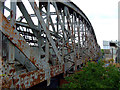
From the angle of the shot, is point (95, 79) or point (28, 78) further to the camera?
point (95, 79)

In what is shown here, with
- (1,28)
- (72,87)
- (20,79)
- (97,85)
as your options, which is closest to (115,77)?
(97,85)

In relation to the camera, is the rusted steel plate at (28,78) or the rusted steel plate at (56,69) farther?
the rusted steel plate at (56,69)

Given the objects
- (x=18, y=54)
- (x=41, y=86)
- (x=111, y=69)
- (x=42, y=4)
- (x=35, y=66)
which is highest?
(x=42, y=4)

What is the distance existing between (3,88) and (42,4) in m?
3.66

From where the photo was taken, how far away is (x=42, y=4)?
213 inches

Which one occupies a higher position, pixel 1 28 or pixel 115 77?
pixel 1 28

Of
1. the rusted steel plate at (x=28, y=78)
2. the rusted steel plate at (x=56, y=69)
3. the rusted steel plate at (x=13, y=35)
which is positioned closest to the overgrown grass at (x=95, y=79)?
the rusted steel plate at (x=56, y=69)

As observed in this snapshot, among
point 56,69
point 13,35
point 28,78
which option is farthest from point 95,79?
point 13,35

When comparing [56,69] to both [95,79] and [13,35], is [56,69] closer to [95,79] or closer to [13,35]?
[95,79]

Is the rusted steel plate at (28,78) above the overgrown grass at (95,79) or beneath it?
above

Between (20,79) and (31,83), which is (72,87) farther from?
(20,79)

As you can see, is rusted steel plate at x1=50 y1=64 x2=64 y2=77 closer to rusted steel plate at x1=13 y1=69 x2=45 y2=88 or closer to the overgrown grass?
the overgrown grass

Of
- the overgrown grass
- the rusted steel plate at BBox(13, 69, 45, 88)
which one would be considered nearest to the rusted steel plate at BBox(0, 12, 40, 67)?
the rusted steel plate at BBox(13, 69, 45, 88)

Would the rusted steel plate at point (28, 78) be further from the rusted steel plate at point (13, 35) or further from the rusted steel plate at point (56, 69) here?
the rusted steel plate at point (56, 69)
